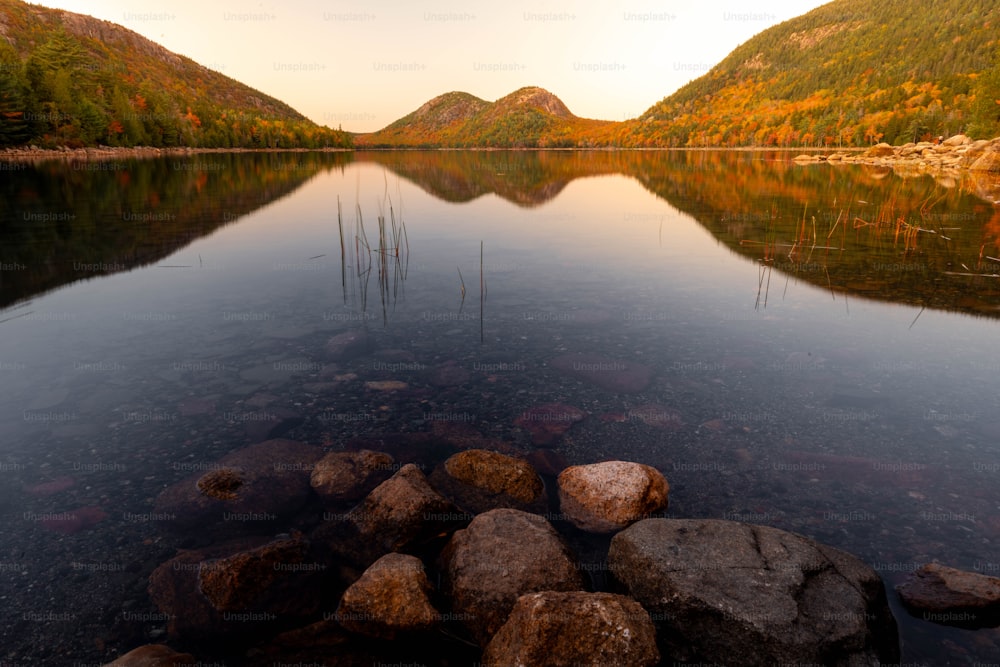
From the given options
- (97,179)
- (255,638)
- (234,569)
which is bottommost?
(255,638)

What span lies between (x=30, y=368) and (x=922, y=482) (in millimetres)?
19197

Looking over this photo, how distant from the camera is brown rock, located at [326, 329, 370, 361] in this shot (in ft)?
46.2

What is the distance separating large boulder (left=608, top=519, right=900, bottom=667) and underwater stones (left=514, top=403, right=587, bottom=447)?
3.67 metres

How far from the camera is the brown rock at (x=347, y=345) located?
14.1 metres

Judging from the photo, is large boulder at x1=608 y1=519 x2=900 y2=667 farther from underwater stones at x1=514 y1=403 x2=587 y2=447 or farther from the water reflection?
the water reflection

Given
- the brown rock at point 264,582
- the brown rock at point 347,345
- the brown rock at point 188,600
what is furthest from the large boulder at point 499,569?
the brown rock at point 347,345

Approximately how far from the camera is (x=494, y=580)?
622 cm

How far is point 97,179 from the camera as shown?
59.8 metres

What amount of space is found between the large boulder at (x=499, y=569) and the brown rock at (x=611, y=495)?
1162 millimetres

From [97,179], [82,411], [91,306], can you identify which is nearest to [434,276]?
[91,306]

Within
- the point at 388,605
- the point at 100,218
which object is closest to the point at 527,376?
the point at 388,605

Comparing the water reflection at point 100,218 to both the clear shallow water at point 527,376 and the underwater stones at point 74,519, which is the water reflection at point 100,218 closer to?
the clear shallow water at point 527,376

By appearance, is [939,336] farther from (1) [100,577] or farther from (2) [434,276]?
(1) [100,577]

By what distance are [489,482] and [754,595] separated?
4.22 metres
